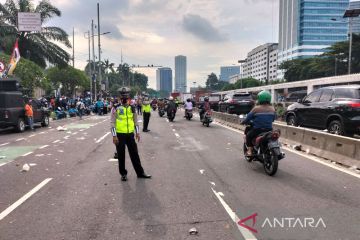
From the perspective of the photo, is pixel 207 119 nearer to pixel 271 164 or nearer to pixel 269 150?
pixel 269 150

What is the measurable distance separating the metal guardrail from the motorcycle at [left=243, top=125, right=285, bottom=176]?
6.70 feet

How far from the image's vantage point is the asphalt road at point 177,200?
15.8ft

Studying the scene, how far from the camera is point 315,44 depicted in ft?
473

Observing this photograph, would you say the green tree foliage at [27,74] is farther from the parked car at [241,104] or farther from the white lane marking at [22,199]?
the white lane marking at [22,199]

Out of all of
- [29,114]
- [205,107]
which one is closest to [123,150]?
[29,114]

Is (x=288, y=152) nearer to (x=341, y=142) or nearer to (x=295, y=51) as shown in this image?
(x=341, y=142)

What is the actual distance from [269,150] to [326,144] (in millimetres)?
2827

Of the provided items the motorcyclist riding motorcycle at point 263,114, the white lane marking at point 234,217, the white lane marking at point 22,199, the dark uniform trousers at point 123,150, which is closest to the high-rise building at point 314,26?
the motorcyclist riding motorcycle at point 263,114

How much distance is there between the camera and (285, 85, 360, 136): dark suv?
11094 mm

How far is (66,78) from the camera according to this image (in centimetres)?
7006

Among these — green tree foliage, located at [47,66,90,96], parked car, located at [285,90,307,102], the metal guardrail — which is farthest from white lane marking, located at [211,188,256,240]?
green tree foliage, located at [47,66,90,96]

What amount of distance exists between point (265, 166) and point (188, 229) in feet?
12.5

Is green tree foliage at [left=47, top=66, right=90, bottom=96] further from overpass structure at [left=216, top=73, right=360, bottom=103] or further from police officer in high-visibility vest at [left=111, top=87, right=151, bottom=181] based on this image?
police officer in high-visibility vest at [left=111, top=87, right=151, bottom=181]

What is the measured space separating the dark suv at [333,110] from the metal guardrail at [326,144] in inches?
46.6
